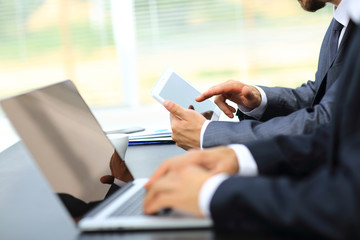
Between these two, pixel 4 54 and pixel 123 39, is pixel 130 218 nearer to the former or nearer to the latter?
pixel 123 39

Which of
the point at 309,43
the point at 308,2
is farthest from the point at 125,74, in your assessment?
the point at 308,2

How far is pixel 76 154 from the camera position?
95 cm

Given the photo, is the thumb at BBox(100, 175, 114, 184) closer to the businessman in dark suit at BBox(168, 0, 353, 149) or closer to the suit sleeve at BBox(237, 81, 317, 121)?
the businessman in dark suit at BBox(168, 0, 353, 149)

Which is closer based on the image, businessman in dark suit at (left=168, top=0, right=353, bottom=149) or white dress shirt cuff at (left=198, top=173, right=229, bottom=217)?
white dress shirt cuff at (left=198, top=173, right=229, bottom=217)

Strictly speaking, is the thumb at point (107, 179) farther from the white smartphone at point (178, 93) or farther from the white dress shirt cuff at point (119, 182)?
the white smartphone at point (178, 93)

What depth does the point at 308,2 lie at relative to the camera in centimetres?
194

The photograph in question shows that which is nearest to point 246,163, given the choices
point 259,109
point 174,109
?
point 174,109

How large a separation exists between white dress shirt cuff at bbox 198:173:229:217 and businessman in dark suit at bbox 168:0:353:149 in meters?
0.48

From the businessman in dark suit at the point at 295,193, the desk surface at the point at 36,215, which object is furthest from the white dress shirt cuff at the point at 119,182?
the businessman in dark suit at the point at 295,193

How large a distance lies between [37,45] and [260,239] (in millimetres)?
3835

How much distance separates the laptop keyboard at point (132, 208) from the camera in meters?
0.76

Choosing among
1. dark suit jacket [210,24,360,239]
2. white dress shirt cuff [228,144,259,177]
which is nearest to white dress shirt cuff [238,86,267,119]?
white dress shirt cuff [228,144,259,177]

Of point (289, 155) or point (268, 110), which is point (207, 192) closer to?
point (289, 155)

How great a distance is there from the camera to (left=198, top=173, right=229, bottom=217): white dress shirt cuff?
0.66m
